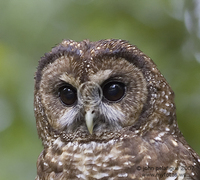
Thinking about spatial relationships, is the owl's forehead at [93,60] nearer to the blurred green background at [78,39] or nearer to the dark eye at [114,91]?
the dark eye at [114,91]

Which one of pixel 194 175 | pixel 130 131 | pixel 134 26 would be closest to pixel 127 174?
pixel 130 131

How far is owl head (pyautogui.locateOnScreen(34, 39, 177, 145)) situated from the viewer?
1966 mm

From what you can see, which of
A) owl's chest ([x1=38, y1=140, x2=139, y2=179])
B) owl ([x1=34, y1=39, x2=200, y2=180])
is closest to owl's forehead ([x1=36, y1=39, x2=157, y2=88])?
owl ([x1=34, y1=39, x2=200, y2=180])

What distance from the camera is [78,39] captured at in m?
3.32

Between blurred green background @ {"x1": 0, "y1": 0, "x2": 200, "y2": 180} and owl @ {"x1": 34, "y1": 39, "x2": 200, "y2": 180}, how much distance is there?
940 mm

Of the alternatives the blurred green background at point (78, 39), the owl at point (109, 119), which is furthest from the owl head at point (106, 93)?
the blurred green background at point (78, 39)

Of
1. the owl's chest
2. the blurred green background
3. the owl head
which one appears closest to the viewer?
the owl's chest

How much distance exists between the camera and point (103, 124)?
2027mm

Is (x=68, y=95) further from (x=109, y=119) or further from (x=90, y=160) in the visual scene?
(x=90, y=160)

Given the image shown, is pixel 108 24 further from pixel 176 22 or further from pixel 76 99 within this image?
pixel 76 99

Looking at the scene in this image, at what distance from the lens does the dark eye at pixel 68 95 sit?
6.72ft

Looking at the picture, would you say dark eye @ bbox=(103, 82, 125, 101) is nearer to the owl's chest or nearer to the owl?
the owl

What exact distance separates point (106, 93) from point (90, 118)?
0.61 feet

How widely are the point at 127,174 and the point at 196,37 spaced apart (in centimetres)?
191
